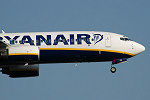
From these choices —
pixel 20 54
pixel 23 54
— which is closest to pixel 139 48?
pixel 23 54

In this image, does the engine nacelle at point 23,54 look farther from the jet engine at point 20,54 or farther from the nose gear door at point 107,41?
the nose gear door at point 107,41

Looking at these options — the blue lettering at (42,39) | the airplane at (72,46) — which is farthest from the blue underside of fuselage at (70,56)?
the blue lettering at (42,39)

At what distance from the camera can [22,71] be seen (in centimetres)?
9169

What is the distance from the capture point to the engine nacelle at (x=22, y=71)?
91.2m

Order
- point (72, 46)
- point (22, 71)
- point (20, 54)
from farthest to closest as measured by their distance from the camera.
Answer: point (22, 71) < point (72, 46) < point (20, 54)

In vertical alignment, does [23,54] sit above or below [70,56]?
above

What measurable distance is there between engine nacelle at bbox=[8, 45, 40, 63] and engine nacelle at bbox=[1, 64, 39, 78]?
8.28m

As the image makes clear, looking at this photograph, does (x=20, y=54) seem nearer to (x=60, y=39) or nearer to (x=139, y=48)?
(x=60, y=39)

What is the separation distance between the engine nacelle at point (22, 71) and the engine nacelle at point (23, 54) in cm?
828

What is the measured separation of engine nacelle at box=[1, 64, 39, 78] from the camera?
91250 mm

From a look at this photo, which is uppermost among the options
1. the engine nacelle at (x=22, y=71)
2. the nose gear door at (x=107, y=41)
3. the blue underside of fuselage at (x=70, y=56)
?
the nose gear door at (x=107, y=41)

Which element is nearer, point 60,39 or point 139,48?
point 60,39

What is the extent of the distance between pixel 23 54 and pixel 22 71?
9.77 metres

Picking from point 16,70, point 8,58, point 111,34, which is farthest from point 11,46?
point 111,34
